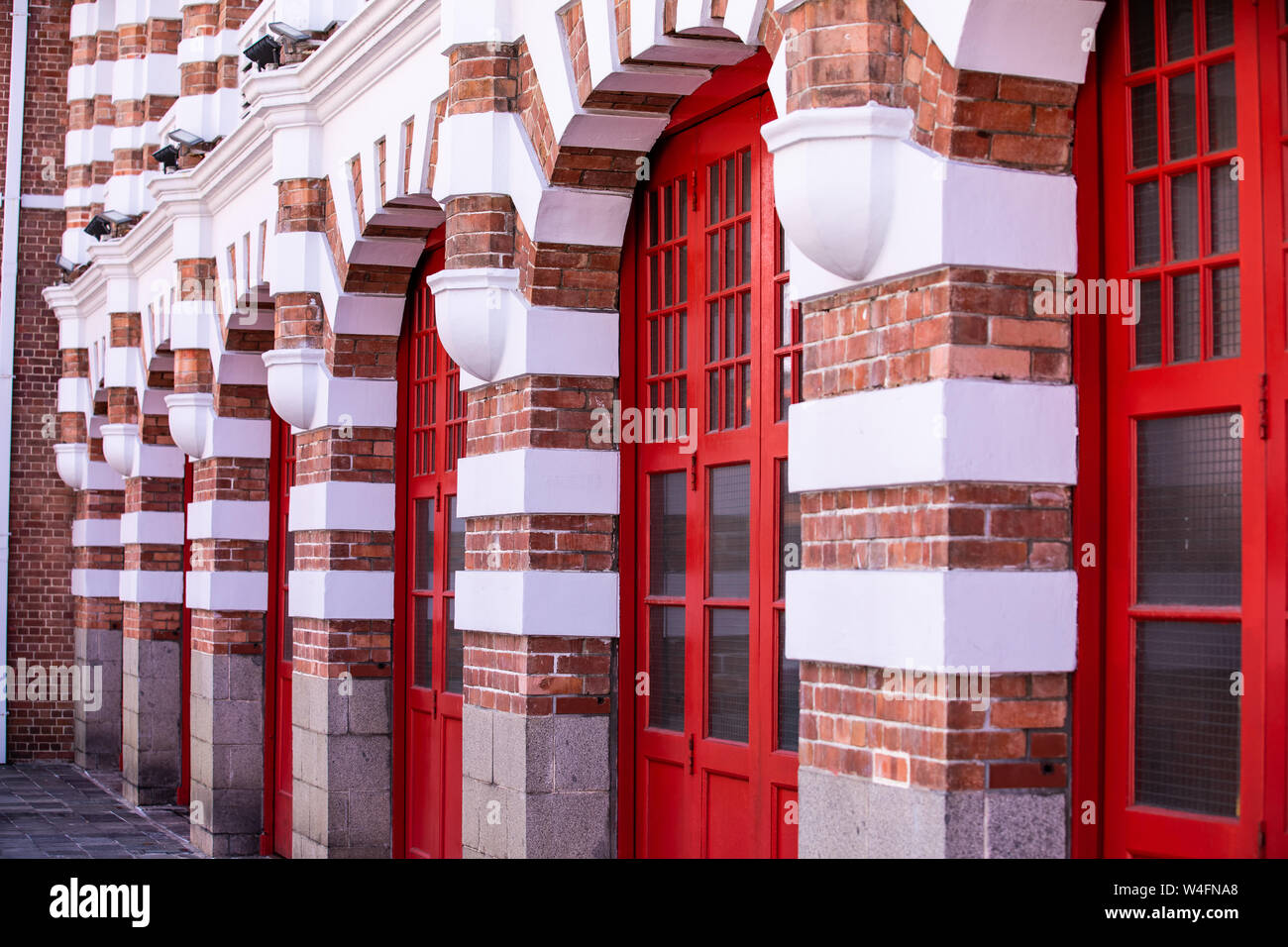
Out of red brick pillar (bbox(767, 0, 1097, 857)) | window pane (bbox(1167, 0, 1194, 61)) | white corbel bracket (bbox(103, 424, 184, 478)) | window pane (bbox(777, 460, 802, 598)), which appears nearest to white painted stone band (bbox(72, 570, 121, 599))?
white corbel bracket (bbox(103, 424, 184, 478))

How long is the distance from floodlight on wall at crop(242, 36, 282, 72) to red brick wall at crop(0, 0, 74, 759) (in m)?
9.30

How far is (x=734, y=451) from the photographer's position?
6.73 m

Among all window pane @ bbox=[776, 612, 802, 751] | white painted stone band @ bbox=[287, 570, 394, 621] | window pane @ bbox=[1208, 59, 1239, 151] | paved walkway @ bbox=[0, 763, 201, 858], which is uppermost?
window pane @ bbox=[1208, 59, 1239, 151]

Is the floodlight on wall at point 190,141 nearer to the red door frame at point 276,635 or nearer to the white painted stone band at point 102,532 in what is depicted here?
the red door frame at point 276,635

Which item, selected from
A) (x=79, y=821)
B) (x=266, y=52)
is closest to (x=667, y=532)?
(x=266, y=52)

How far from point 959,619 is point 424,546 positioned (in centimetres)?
600

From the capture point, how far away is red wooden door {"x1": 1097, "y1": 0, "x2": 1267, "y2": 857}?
4.34 meters

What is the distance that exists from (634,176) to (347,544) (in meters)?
3.64

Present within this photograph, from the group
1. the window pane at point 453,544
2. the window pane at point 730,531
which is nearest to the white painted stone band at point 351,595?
the window pane at point 453,544

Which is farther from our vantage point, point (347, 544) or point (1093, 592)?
point (347, 544)

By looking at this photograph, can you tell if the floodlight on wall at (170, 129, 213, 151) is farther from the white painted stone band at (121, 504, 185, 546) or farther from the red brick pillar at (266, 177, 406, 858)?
the red brick pillar at (266, 177, 406, 858)

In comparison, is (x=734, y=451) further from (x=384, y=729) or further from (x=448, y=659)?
(x=384, y=729)

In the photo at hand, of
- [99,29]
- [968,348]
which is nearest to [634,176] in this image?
[968,348]

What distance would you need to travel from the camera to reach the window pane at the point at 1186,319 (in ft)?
14.9
